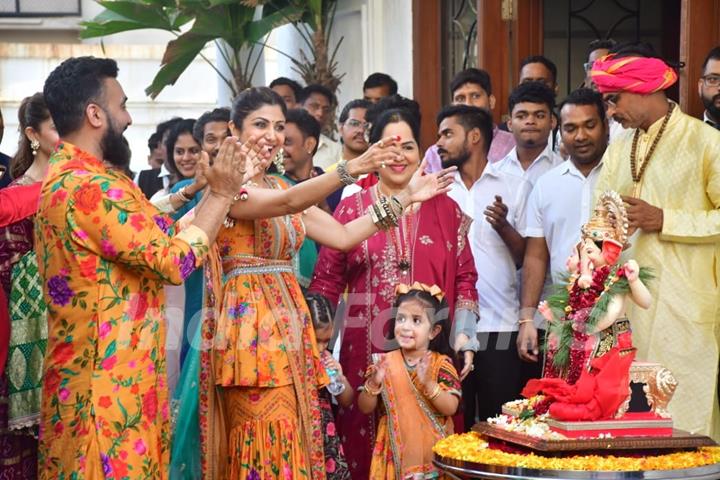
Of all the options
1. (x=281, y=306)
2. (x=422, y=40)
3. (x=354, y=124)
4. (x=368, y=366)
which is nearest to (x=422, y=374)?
(x=368, y=366)

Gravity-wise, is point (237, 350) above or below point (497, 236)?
below

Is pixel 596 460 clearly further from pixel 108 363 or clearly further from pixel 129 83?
pixel 129 83

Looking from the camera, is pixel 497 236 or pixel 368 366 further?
pixel 497 236

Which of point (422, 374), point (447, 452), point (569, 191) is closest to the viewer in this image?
point (447, 452)

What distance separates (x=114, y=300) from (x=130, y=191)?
1.22 feet

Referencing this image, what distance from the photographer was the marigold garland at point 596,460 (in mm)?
4273

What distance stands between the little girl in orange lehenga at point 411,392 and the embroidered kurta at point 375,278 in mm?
164

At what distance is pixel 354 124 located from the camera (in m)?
8.07

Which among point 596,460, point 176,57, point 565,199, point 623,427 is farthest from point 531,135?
point 176,57

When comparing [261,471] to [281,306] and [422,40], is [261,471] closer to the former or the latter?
[281,306]

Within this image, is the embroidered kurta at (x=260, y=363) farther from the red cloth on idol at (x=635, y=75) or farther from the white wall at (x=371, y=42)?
the white wall at (x=371, y=42)

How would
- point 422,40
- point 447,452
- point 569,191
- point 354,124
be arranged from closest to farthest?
1. point 447,452
2. point 569,191
3. point 354,124
4. point 422,40

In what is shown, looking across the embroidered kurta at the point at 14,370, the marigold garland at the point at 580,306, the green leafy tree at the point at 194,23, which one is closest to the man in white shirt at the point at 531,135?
the marigold garland at the point at 580,306

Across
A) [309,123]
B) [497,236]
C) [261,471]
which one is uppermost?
[309,123]
